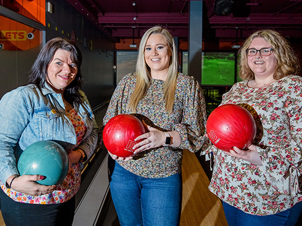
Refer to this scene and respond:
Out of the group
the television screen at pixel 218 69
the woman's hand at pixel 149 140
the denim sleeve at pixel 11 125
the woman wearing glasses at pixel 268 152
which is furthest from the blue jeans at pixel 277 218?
the television screen at pixel 218 69

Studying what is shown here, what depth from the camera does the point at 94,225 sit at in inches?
74.6

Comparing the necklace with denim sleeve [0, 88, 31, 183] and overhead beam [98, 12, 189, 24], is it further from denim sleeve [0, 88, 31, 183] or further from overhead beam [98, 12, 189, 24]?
overhead beam [98, 12, 189, 24]

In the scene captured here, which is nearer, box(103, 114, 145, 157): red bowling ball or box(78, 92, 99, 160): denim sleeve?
box(103, 114, 145, 157): red bowling ball

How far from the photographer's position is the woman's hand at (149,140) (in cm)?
103

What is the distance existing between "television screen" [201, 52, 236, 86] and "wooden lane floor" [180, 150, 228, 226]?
5221mm

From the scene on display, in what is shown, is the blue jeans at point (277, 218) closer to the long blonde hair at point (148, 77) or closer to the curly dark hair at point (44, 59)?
the long blonde hair at point (148, 77)

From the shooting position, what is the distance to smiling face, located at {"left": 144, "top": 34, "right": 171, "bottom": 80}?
46.2 inches

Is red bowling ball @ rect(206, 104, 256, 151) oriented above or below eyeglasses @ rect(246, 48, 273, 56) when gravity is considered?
below

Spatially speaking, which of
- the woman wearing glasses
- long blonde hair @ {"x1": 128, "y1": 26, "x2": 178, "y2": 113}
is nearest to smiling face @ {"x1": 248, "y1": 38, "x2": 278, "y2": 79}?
the woman wearing glasses

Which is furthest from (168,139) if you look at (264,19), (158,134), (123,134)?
(264,19)

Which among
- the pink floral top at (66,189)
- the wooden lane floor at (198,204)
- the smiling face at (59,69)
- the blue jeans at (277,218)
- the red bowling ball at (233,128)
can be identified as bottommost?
the wooden lane floor at (198,204)

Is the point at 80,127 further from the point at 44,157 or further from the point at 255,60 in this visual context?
the point at 255,60

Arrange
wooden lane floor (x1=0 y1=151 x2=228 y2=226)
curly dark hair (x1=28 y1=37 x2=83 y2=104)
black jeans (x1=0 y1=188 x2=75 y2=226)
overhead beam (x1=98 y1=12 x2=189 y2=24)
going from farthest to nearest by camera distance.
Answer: overhead beam (x1=98 y1=12 x2=189 y2=24) < wooden lane floor (x1=0 y1=151 x2=228 y2=226) < curly dark hair (x1=28 y1=37 x2=83 y2=104) < black jeans (x1=0 y1=188 x2=75 y2=226)

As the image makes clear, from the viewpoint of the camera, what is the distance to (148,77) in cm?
125
